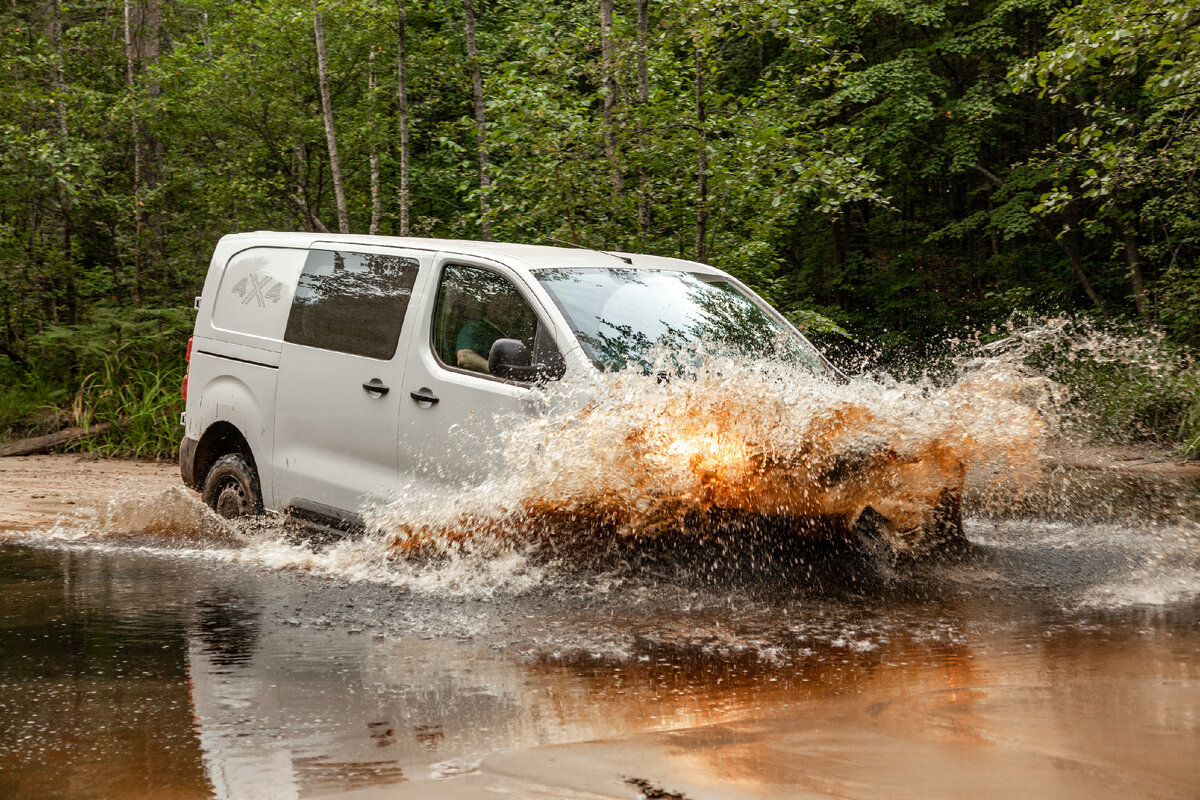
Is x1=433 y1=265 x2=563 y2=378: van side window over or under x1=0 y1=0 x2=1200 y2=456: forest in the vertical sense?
under

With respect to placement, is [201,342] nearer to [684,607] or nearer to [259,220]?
[684,607]

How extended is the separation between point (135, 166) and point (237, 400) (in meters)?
11.0

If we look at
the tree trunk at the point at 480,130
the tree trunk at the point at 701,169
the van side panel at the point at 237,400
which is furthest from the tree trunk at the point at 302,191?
the van side panel at the point at 237,400

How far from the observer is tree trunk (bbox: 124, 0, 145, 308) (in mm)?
15367

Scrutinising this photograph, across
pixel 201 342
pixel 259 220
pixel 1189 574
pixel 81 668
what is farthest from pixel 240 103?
pixel 1189 574

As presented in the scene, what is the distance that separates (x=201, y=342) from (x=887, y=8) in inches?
600

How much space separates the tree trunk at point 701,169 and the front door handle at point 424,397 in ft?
16.2

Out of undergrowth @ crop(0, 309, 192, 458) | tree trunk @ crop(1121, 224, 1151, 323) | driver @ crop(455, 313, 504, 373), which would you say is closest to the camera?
driver @ crop(455, 313, 504, 373)

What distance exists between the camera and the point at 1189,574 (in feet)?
19.5

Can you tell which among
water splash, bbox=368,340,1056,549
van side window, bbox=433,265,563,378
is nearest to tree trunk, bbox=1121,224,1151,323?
water splash, bbox=368,340,1056,549

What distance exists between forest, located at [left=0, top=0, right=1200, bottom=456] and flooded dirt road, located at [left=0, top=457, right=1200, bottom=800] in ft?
16.0

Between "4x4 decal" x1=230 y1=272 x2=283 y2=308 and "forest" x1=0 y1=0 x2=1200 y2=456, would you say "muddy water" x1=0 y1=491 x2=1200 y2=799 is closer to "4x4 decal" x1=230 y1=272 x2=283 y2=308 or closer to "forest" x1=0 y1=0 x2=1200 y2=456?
"4x4 decal" x1=230 y1=272 x2=283 y2=308

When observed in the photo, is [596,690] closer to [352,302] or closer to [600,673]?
[600,673]

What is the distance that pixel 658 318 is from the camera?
573cm
